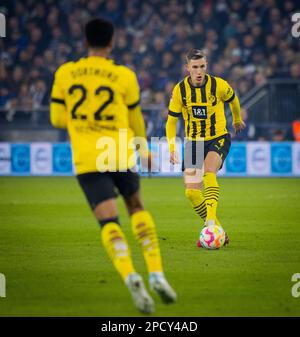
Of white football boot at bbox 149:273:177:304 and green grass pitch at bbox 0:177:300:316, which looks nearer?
white football boot at bbox 149:273:177:304

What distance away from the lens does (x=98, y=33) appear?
21.8 feet

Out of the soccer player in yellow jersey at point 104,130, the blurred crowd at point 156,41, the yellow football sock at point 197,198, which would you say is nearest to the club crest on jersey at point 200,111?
the yellow football sock at point 197,198

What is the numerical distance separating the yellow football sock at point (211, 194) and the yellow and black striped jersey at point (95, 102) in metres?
3.50

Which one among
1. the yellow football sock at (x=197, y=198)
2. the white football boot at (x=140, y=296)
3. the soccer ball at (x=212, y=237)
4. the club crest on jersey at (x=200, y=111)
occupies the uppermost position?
the club crest on jersey at (x=200, y=111)

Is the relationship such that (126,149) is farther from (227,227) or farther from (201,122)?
(227,227)

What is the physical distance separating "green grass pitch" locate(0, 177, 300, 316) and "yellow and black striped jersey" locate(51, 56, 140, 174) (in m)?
1.24

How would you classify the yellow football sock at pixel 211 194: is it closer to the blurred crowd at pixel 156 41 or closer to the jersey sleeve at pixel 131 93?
the jersey sleeve at pixel 131 93

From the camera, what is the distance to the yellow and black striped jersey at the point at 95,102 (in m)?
6.66

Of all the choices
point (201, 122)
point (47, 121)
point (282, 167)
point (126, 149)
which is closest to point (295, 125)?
point (282, 167)

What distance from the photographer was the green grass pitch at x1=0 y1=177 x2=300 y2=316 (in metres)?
6.85

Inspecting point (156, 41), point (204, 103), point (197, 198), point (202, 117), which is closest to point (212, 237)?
point (197, 198)

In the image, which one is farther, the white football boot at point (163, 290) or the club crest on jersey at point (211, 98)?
the club crest on jersey at point (211, 98)

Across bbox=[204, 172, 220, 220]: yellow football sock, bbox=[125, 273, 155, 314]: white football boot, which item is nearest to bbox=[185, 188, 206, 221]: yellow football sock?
bbox=[204, 172, 220, 220]: yellow football sock

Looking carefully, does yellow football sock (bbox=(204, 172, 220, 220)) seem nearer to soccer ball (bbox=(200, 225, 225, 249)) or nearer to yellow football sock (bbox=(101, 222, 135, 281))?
soccer ball (bbox=(200, 225, 225, 249))
